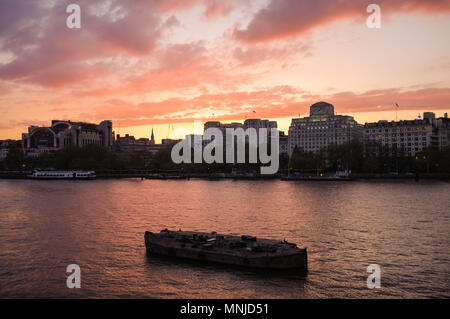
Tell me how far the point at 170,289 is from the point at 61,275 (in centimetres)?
778

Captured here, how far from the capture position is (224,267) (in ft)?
91.8

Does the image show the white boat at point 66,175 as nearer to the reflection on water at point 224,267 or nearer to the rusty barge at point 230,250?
the reflection on water at point 224,267

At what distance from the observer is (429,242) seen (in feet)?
119

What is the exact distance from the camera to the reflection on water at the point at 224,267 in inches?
970

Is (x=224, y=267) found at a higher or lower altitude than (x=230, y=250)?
lower

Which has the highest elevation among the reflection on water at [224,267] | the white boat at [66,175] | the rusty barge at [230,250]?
the white boat at [66,175]

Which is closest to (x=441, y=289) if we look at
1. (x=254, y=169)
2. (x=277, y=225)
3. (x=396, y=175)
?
(x=277, y=225)

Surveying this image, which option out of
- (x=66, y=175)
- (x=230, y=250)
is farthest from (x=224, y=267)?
(x=66, y=175)

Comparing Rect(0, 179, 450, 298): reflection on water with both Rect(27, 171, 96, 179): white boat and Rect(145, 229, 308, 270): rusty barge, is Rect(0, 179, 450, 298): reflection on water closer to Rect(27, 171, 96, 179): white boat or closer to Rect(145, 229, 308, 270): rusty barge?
Rect(145, 229, 308, 270): rusty barge

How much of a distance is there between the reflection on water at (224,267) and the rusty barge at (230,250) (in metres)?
0.69

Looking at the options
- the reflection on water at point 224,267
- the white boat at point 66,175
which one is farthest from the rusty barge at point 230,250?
the white boat at point 66,175

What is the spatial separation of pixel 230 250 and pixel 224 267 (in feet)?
4.31

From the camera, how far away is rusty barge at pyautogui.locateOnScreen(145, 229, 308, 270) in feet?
89.1

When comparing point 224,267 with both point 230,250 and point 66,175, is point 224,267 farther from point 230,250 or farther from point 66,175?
point 66,175
